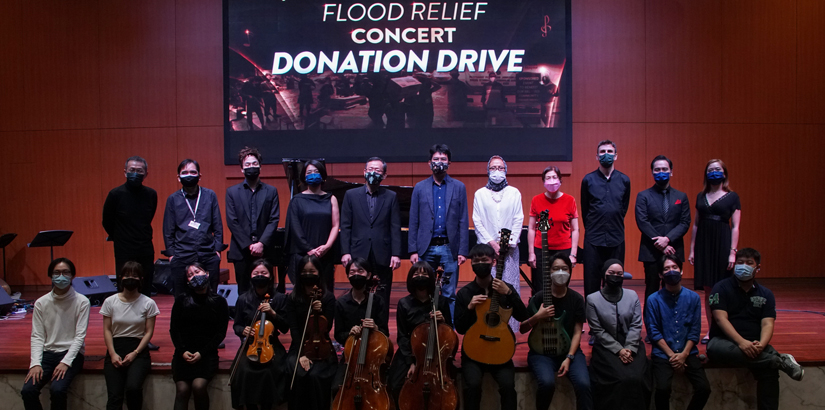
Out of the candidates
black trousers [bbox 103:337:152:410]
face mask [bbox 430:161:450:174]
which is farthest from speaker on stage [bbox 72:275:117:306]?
face mask [bbox 430:161:450:174]

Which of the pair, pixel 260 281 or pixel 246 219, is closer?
pixel 260 281

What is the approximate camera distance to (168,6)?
24.6ft

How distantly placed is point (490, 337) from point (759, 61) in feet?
19.9

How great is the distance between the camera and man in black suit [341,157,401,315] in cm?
442

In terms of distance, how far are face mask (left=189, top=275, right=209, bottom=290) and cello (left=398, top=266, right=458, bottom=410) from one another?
4.50 feet

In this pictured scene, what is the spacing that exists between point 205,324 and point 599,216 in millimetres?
2946

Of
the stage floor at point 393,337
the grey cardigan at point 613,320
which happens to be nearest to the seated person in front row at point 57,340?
the stage floor at point 393,337

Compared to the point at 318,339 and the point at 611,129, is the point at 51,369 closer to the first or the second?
the point at 318,339

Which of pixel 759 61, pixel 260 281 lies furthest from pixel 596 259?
pixel 759 61

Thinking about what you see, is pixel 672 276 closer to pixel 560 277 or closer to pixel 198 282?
pixel 560 277

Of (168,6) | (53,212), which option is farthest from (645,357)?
(53,212)

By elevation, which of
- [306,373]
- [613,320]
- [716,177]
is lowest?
[306,373]

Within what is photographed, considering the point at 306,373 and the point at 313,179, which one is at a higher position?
the point at 313,179

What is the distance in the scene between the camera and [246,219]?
457 centimetres
